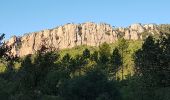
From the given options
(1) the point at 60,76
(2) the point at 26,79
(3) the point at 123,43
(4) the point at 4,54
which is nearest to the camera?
(4) the point at 4,54

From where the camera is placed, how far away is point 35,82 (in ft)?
178

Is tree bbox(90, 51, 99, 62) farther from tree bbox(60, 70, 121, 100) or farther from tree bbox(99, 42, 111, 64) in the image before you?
tree bbox(60, 70, 121, 100)

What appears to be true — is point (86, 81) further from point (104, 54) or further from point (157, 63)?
point (104, 54)

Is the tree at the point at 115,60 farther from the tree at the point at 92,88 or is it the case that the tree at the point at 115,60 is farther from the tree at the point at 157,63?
the tree at the point at 92,88

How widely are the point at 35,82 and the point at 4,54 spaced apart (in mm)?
23565

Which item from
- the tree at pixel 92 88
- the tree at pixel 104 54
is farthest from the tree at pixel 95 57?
the tree at pixel 92 88

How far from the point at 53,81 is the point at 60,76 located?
→ 7.29 meters

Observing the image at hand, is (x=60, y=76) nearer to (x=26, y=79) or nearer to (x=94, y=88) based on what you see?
(x=94, y=88)

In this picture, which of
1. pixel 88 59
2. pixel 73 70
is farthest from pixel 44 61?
pixel 88 59

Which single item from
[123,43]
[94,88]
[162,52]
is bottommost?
[94,88]

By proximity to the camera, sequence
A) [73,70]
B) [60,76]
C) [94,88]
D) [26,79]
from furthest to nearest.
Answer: [73,70]
[60,76]
[94,88]
[26,79]

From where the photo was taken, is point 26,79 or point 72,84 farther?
point 72,84

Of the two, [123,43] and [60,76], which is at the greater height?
[123,43]

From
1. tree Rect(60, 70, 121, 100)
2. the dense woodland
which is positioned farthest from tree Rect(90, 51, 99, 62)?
tree Rect(60, 70, 121, 100)
